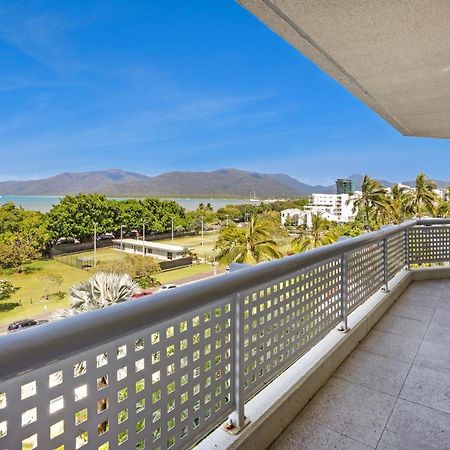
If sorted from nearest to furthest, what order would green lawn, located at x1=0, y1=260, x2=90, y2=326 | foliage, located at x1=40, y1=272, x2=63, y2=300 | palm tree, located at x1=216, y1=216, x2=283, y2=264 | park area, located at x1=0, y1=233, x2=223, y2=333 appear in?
palm tree, located at x1=216, y1=216, x2=283, y2=264 → green lawn, located at x1=0, y1=260, x2=90, y2=326 → park area, located at x1=0, y1=233, x2=223, y2=333 → foliage, located at x1=40, y1=272, x2=63, y2=300

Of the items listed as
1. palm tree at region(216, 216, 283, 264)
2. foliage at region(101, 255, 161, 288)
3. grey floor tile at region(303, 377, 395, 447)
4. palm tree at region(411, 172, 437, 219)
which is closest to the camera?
grey floor tile at region(303, 377, 395, 447)

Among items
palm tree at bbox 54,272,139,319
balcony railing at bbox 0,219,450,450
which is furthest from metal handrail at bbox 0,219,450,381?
palm tree at bbox 54,272,139,319

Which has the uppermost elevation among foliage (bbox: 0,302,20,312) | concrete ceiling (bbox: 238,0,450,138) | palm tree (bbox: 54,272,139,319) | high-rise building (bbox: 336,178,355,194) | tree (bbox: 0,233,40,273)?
high-rise building (bbox: 336,178,355,194)

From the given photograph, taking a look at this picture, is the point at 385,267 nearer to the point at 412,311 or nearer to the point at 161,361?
the point at 412,311

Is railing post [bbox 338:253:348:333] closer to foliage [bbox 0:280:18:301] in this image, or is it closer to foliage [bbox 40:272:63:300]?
foliage [bbox 0:280:18:301]

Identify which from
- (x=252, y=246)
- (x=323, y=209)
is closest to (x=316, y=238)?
(x=252, y=246)

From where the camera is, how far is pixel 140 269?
4019cm

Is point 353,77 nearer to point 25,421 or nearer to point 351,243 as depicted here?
point 351,243

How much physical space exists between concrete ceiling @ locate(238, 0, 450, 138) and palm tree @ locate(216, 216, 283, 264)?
15.8 metres

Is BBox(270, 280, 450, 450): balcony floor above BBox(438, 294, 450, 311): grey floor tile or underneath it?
underneath

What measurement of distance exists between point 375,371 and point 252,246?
17.3m

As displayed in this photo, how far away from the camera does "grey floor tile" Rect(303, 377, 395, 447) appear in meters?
1.58

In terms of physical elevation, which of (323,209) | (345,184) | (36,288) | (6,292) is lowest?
(36,288)

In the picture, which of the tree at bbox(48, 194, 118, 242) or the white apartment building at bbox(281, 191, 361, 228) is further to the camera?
the white apartment building at bbox(281, 191, 361, 228)
